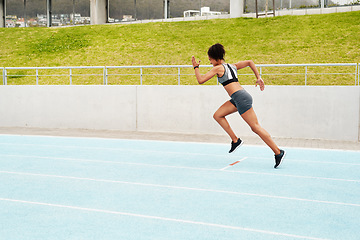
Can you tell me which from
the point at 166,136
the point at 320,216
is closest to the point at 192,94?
the point at 166,136

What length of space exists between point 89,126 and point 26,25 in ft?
77.5

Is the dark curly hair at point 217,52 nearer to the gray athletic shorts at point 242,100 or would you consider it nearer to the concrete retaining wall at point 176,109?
the gray athletic shorts at point 242,100

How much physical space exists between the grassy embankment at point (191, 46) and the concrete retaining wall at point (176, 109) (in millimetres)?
4774

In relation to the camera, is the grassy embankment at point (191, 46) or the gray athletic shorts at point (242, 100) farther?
the grassy embankment at point (191, 46)

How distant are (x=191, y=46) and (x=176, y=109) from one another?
10.1m

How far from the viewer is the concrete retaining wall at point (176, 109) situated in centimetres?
1155

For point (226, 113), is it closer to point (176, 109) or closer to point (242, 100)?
point (242, 100)

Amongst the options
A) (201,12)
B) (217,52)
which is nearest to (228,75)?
(217,52)

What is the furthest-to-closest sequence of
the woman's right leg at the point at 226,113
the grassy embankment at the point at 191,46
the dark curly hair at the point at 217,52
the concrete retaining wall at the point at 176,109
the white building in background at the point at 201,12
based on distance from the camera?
the white building in background at the point at 201,12 < the grassy embankment at the point at 191,46 < the concrete retaining wall at the point at 176,109 < the woman's right leg at the point at 226,113 < the dark curly hair at the point at 217,52

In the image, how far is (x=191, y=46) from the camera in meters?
22.7

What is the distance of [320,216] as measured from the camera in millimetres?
4930

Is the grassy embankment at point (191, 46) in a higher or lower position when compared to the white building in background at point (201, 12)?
lower

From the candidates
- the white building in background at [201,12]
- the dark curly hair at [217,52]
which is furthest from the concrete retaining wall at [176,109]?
the white building in background at [201,12]

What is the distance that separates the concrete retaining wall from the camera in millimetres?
11555
